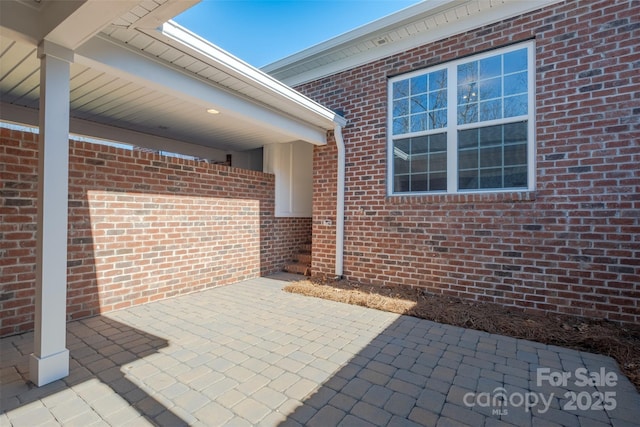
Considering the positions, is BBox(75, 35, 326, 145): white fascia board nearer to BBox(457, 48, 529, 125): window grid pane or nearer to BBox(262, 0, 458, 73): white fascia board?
BBox(262, 0, 458, 73): white fascia board

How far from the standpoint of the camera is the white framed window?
3.96 m

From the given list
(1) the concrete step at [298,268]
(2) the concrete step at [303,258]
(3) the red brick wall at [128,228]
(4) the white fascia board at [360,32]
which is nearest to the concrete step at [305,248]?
(2) the concrete step at [303,258]

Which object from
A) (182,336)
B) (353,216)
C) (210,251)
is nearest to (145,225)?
(210,251)

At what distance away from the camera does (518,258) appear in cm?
389

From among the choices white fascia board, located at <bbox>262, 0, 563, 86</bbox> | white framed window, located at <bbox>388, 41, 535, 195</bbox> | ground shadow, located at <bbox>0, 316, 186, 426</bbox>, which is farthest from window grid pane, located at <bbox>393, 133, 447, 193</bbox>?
ground shadow, located at <bbox>0, 316, 186, 426</bbox>

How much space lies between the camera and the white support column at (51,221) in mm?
2254

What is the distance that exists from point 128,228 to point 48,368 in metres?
2.09

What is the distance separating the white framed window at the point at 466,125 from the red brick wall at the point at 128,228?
9.67 feet

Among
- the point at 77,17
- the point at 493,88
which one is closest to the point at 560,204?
the point at 493,88

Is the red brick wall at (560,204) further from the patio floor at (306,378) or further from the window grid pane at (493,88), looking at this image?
the patio floor at (306,378)

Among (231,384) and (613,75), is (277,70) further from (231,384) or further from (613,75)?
(231,384)

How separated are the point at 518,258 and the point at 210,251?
14.9 ft

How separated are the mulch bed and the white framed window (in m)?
1.57

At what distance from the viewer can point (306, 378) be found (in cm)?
240
